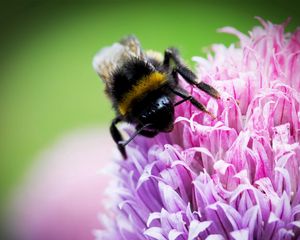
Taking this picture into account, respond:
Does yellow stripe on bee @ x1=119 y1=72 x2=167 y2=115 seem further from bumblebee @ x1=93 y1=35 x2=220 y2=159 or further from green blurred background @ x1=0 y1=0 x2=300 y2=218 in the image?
green blurred background @ x1=0 y1=0 x2=300 y2=218

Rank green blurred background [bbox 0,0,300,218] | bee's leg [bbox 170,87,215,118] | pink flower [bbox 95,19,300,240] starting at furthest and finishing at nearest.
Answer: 1. green blurred background [bbox 0,0,300,218]
2. bee's leg [bbox 170,87,215,118]
3. pink flower [bbox 95,19,300,240]

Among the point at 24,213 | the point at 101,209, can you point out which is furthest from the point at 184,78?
the point at 24,213

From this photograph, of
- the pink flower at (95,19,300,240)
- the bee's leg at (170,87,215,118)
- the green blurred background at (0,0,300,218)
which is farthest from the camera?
the green blurred background at (0,0,300,218)

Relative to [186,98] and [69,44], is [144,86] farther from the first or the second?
[69,44]

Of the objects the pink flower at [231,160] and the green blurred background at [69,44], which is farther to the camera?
the green blurred background at [69,44]

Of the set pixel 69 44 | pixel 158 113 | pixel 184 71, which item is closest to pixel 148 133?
pixel 158 113

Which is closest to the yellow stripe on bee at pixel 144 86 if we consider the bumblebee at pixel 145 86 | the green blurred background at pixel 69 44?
the bumblebee at pixel 145 86

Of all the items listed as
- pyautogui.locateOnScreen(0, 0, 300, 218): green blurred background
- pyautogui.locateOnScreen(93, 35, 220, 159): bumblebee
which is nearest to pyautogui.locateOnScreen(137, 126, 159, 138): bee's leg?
pyautogui.locateOnScreen(93, 35, 220, 159): bumblebee

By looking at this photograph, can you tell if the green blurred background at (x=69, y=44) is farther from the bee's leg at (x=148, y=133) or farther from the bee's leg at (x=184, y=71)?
the bee's leg at (x=148, y=133)
